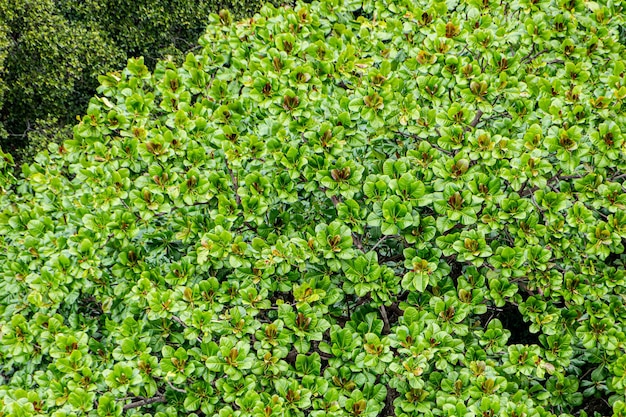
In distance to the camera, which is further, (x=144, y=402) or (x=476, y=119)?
(x=476, y=119)

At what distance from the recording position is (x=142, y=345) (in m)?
2.83

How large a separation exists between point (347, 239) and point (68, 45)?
10307 millimetres

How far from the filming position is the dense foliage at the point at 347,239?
276cm

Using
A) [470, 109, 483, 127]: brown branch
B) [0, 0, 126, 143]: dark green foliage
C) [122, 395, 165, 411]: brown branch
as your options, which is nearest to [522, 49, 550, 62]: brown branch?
[470, 109, 483, 127]: brown branch

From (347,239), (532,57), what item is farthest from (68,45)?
(347,239)

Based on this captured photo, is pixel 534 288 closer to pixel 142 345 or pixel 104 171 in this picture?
pixel 142 345

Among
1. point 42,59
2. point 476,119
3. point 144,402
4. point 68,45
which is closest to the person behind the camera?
point 144,402

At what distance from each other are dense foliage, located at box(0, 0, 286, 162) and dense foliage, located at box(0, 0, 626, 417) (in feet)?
27.2

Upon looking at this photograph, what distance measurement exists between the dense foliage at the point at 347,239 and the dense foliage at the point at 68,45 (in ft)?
27.2

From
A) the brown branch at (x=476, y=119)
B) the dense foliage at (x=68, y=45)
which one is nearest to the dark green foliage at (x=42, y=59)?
the dense foliage at (x=68, y=45)

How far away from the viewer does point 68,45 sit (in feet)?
36.6

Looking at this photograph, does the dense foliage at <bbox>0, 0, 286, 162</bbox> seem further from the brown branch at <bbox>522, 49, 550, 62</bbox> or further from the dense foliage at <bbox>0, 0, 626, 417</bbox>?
the brown branch at <bbox>522, 49, 550, 62</bbox>

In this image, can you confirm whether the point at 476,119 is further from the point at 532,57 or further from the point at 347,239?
the point at 347,239

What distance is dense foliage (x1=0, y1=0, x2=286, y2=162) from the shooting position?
10.9 m
